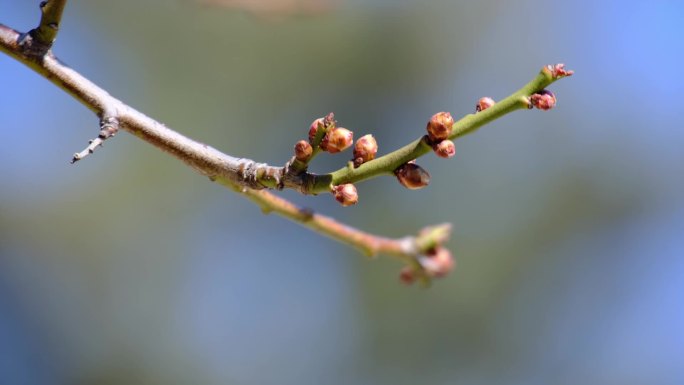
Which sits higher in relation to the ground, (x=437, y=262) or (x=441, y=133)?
(x=437, y=262)

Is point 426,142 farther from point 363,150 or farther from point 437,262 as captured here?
point 437,262

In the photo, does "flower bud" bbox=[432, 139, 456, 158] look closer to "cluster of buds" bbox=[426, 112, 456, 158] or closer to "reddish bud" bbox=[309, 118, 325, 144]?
"cluster of buds" bbox=[426, 112, 456, 158]

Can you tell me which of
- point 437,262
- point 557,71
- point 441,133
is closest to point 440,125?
point 441,133

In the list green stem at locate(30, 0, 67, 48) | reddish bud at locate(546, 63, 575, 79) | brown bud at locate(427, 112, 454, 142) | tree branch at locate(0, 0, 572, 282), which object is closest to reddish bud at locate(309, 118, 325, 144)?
tree branch at locate(0, 0, 572, 282)

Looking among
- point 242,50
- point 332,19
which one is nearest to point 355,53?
point 332,19

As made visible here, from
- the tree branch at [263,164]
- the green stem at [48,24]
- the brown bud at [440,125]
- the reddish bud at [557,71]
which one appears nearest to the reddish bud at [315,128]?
the tree branch at [263,164]

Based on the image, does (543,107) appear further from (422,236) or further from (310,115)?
(310,115)

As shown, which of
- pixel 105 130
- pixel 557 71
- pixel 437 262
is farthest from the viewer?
pixel 437 262

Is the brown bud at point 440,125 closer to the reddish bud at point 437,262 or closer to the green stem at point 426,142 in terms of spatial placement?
the green stem at point 426,142
